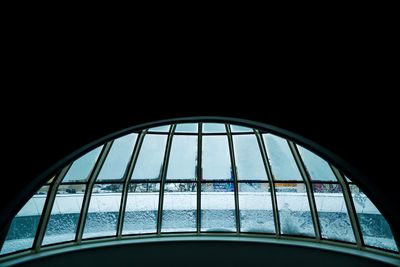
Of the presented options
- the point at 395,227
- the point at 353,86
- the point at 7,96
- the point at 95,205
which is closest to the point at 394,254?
the point at 395,227

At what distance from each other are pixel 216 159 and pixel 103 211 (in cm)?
496

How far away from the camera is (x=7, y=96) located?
4840 mm

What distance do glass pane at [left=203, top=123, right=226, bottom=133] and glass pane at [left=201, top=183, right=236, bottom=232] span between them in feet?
7.73

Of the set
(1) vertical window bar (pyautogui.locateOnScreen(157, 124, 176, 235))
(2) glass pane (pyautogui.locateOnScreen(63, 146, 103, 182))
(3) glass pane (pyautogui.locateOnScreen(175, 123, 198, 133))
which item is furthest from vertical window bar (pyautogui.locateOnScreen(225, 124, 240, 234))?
(2) glass pane (pyautogui.locateOnScreen(63, 146, 103, 182))

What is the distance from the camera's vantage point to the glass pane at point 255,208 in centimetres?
1186

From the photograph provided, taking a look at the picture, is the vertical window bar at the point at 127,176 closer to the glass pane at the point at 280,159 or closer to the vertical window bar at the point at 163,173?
the vertical window bar at the point at 163,173

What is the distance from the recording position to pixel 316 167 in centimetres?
1077

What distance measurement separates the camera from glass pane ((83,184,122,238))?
37.4 ft

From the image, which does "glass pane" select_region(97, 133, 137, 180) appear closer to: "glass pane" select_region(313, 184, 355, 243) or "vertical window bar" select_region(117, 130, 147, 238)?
"vertical window bar" select_region(117, 130, 147, 238)

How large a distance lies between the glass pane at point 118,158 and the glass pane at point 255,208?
4.67m

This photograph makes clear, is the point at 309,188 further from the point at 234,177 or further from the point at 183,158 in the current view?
the point at 183,158

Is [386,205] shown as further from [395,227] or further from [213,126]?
[213,126]

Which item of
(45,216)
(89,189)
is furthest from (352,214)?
(45,216)

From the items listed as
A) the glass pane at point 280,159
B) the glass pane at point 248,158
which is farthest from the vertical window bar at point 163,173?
the glass pane at point 280,159
